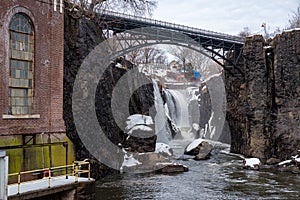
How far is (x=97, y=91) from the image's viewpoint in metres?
21.1

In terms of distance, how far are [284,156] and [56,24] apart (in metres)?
20.8

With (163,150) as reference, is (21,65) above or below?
above

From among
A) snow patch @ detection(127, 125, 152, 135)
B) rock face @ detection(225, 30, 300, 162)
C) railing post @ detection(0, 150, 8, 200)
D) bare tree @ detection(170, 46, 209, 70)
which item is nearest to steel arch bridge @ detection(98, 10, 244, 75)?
rock face @ detection(225, 30, 300, 162)

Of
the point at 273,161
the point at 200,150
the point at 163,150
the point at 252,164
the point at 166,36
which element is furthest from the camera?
the point at 166,36

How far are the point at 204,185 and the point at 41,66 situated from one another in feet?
34.7

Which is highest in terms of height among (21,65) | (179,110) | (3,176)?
(21,65)

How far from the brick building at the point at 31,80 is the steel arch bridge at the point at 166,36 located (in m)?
14.9

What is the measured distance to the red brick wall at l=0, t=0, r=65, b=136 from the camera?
11.7 m

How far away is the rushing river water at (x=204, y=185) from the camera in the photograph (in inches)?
651

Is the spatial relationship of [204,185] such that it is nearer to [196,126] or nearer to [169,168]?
[169,168]

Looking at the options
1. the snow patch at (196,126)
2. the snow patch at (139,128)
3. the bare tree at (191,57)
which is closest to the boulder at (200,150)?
the snow patch at (139,128)

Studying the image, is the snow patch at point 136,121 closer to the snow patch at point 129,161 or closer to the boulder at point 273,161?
the snow patch at point 129,161

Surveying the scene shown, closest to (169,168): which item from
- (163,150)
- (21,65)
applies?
(163,150)

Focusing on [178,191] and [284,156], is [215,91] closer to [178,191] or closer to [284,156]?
[284,156]
